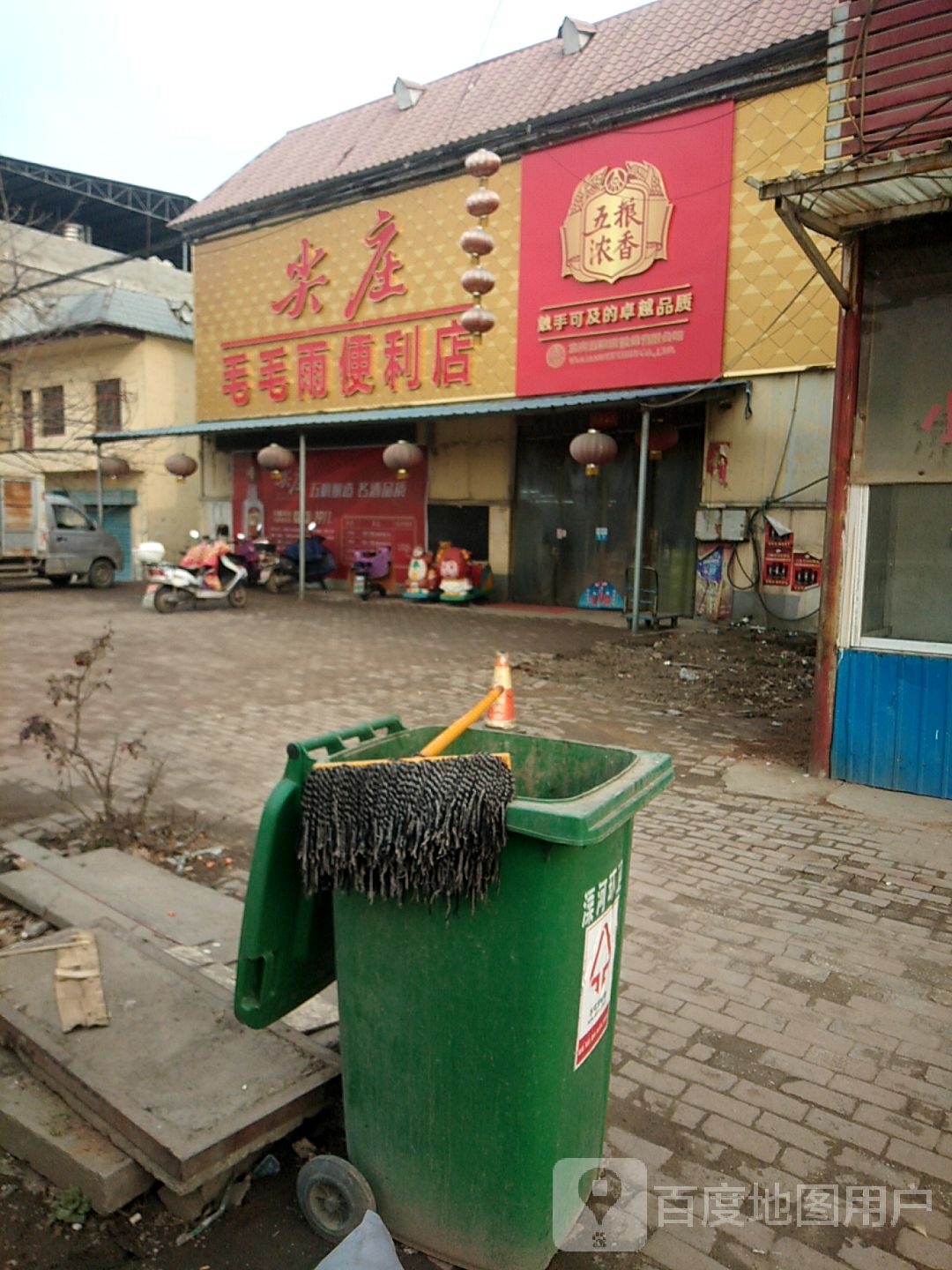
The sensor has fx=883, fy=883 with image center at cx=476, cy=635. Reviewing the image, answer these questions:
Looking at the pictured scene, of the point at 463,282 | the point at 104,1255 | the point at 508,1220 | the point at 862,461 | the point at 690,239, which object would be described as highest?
the point at 690,239

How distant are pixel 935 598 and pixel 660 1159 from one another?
5174 mm

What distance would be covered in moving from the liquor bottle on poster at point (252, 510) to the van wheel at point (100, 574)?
9.83 feet

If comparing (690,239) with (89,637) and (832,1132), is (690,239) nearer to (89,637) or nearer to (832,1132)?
(89,637)

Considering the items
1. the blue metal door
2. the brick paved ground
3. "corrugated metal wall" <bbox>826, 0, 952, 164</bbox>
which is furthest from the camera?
the blue metal door

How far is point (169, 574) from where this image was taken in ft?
47.6

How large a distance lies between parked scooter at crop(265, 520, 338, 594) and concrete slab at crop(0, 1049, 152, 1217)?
15919 mm

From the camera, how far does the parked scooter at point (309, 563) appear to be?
1820cm

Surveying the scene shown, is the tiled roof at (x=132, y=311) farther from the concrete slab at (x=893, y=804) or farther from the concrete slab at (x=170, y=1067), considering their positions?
the concrete slab at (x=170, y=1067)

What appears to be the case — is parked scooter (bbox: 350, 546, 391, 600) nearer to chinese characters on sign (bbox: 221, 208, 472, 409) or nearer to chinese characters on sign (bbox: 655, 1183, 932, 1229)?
chinese characters on sign (bbox: 221, 208, 472, 409)

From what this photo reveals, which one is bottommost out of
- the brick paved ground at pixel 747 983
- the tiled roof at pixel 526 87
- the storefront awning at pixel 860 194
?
the brick paved ground at pixel 747 983

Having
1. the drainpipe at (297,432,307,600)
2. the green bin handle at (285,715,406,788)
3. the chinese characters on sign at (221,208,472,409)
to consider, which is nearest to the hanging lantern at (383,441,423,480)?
the chinese characters on sign at (221,208,472,409)

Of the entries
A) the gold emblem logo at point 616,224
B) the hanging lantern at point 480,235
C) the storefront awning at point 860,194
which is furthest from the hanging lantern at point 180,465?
the storefront awning at point 860,194

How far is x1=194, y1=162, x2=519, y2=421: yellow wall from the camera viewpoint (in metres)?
15.2

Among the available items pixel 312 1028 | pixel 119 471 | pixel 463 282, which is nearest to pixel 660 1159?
pixel 312 1028
